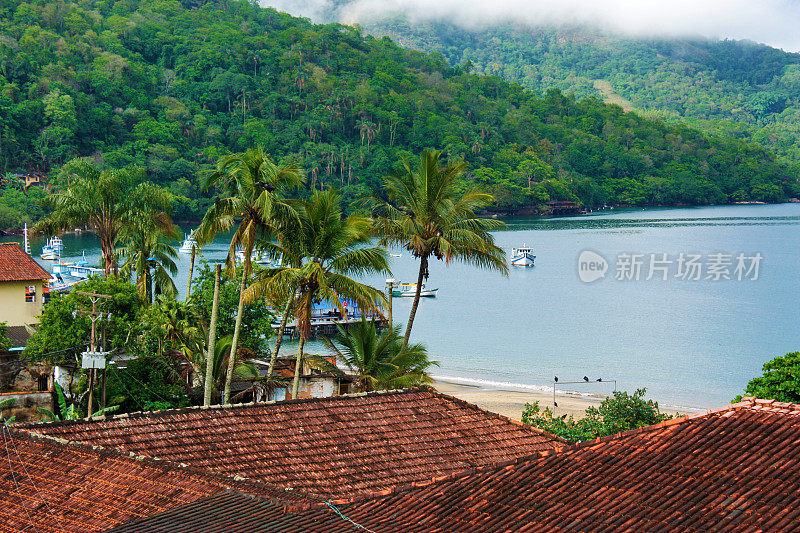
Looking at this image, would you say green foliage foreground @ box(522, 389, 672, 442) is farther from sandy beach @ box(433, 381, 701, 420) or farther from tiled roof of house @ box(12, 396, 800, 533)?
sandy beach @ box(433, 381, 701, 420)

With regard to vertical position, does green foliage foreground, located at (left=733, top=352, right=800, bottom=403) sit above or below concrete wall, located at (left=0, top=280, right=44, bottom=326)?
above

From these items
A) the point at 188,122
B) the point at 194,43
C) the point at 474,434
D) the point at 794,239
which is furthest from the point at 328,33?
the point at 474,434

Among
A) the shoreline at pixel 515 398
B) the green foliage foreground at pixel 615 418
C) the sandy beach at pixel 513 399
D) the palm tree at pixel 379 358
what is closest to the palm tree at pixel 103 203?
the palm tree at pixel 379 358

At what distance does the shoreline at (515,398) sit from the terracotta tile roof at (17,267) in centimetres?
1414

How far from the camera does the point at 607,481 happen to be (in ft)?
23.0

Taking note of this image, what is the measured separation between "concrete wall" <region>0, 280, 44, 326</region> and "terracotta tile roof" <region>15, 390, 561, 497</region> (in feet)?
55.3

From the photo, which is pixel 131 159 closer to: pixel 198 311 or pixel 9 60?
pixel 9 60

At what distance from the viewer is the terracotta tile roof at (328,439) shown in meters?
9.50

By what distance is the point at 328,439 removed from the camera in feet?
34.4

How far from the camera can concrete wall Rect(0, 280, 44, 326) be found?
25094 mm

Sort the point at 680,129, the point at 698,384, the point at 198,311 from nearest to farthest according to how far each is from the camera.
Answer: the point at 198,311
the point at 698,384
the point at 680,129

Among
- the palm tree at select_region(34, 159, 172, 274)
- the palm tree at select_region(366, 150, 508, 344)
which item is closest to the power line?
the palm tree at select_region(366, 150, 508, 344)

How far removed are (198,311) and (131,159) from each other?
2993 inches

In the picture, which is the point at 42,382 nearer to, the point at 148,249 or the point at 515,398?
the point at 148,249
